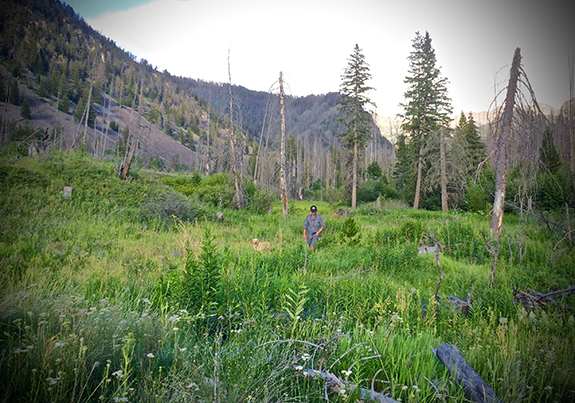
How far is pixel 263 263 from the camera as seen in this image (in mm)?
7066

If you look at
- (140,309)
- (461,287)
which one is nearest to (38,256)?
(140,309)

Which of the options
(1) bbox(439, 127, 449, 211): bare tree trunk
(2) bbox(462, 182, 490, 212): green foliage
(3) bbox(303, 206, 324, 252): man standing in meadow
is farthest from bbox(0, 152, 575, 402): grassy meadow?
(1) bbox(439, 127, 449, 211): bare tree trunk

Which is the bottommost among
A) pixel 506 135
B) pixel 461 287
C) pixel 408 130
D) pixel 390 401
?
pixel 461 287

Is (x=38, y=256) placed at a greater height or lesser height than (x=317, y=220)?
lesser

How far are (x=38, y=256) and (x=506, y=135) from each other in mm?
15093

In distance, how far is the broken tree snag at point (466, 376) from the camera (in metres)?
2.40

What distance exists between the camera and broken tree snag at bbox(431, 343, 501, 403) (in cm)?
240

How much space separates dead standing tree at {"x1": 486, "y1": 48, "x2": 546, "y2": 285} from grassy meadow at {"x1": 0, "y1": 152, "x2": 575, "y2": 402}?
232 centimetres

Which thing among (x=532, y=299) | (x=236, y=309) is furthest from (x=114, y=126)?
(x=532, y=299)

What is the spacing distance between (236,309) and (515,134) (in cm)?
1188

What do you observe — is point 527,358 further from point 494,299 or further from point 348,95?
point 348,95

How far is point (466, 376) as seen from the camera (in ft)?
→ 8.46

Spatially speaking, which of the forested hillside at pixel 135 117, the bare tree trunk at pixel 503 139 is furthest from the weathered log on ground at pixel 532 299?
the forested hillside at pixel 135 117

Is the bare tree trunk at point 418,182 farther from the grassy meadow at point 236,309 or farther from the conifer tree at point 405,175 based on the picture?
the grassy meadow at point 236,309
